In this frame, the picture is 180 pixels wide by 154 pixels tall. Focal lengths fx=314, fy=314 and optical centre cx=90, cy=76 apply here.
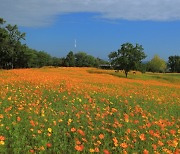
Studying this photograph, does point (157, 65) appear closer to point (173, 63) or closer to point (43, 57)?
point (173, 63)

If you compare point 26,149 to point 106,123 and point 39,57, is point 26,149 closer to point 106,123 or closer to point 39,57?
point 106,123

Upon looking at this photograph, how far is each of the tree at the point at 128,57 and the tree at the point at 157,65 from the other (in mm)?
63070

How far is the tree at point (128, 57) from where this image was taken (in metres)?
52.6

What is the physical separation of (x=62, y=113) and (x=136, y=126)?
2.16 metres

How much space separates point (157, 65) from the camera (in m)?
118

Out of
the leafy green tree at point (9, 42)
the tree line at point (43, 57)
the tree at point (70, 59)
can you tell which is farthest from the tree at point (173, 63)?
the leafy green tree at point (9, 42)

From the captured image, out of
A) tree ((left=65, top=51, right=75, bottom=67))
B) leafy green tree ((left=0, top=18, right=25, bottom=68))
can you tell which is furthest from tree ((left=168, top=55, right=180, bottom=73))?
leafy green tree ((left=0, top=18, right=25, bottom=68))

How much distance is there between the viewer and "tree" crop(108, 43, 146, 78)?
5264cm

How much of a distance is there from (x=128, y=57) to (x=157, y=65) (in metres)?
67.6

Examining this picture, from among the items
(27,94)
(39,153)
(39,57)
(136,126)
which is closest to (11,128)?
(39,153)

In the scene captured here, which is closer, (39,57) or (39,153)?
(39,153)

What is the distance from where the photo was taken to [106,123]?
26.8 ft

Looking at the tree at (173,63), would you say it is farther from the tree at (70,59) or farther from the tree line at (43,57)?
the tree at (70,59)

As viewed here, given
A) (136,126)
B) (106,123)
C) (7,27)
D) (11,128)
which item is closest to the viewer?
(11,128)
